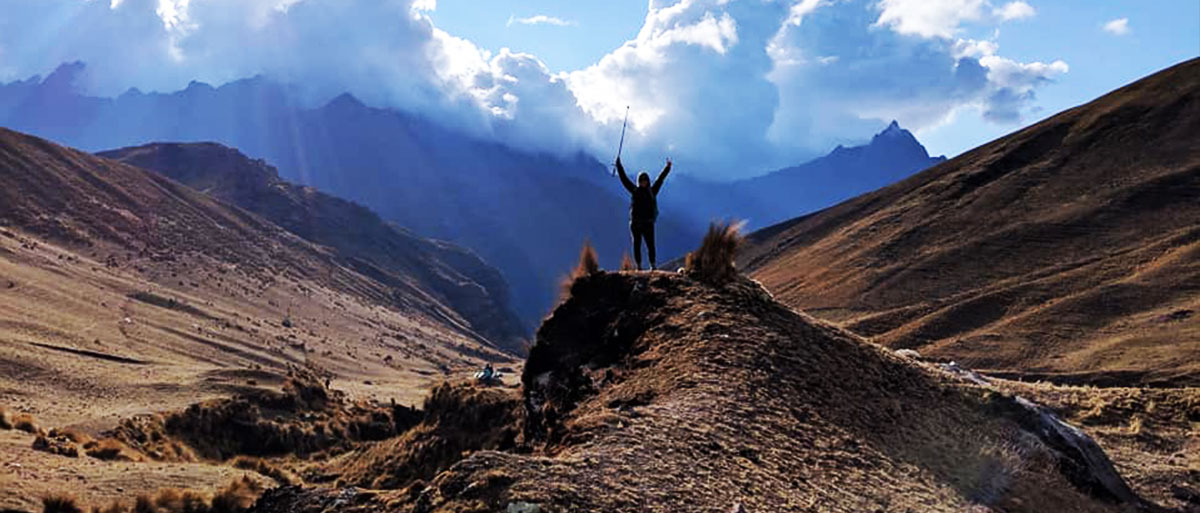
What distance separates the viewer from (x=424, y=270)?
143250mm

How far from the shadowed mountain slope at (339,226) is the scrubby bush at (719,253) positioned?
365ft

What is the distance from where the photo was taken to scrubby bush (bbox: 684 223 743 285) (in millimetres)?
12570

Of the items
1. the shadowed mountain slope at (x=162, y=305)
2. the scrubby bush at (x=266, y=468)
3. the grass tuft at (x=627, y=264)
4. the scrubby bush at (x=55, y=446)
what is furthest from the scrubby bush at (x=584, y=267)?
the shadowed mountain slope at (x=162, y=305)

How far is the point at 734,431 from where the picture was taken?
8.66 meters

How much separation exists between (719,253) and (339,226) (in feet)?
430

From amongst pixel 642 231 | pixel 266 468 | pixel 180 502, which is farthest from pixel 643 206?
pixel 266 468

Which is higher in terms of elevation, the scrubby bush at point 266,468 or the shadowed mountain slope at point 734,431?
the shadowed mountain slope at point 734,431

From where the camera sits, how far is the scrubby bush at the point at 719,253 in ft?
41.2

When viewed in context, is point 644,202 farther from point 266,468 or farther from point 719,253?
point 266,468

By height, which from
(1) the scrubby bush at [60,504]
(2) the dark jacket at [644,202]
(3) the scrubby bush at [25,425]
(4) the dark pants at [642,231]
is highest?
(2) the dark jacket at [644,202]

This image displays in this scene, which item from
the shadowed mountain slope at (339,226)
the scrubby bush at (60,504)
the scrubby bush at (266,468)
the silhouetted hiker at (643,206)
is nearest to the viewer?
the scrubby bush at (60,504)

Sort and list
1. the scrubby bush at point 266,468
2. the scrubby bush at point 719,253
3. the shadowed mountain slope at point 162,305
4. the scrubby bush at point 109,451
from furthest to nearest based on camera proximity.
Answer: the shadowed mountain slope at point 162,305, the scrubby bush at point 266,468, the scrubby bush at point 109,451, the scrubby bush at point 719,253

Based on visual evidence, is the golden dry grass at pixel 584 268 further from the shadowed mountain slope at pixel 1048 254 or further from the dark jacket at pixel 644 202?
the shadowed mountain slope at pixel 1048 254

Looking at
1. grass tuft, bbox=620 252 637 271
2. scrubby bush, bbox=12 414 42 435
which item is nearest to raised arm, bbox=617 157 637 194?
grass tuft, bbox=620 252 637 271
